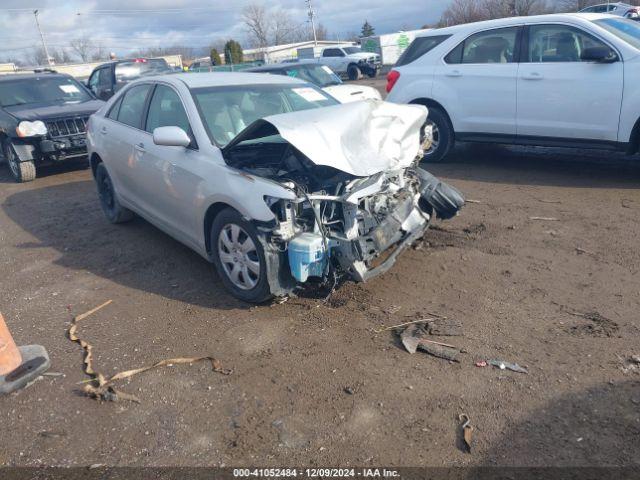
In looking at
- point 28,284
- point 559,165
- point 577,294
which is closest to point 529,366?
point 577,294

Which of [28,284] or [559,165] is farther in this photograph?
[559,165]

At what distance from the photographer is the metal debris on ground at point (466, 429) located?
2.69 m

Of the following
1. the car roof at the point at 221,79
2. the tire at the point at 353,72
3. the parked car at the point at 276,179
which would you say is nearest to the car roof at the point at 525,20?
the parked car at the point at 276,179

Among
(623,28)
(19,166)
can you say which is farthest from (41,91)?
(623,28)

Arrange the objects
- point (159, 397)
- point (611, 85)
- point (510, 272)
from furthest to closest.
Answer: point (611, 85) → point (510, 272) → point (159, 397)

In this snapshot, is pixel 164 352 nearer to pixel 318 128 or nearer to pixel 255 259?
pixel 255 259

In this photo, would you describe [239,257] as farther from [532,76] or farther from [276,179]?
[532,76]

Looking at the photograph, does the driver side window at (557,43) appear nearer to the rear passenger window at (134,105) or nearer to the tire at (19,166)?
the rear passenger window at (134,105)

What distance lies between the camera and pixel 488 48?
296 inches

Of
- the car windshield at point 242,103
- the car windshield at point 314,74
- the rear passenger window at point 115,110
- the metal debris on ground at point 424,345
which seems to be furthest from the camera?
the car windshield at point 314,74

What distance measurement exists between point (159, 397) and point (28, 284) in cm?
261

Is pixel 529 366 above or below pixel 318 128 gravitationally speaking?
below

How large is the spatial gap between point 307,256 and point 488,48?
5.31m

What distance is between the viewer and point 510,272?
14.8ft
